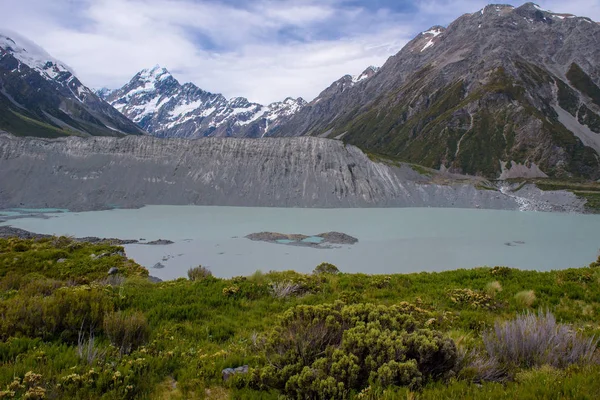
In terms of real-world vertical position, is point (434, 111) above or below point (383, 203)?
above

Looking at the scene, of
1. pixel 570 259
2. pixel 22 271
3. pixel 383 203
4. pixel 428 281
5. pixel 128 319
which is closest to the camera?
pixel 128 319

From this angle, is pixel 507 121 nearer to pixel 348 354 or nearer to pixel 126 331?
pixel 348 354

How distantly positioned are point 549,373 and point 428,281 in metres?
7.52

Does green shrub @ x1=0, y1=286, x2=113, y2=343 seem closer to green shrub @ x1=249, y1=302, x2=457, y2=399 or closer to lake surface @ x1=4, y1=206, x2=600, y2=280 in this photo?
green shrub @ x1=249, y1=302, x2=457, y2=399

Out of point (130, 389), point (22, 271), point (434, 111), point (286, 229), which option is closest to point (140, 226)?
point (286, 229)

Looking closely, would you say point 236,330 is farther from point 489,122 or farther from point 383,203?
point 489,122

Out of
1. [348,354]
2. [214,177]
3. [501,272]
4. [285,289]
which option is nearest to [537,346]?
[348,354]

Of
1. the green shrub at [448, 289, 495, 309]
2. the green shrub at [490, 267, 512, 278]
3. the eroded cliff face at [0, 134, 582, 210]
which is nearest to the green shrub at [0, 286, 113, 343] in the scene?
the green shrub at [448, 289, 495, 309]

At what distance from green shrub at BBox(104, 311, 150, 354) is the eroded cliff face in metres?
59.4

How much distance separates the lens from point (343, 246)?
105 ft

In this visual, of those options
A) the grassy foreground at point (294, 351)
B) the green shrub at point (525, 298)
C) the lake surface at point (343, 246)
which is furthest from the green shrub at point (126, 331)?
the lake surface at point (343, 246)

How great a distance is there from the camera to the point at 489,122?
15862 cm

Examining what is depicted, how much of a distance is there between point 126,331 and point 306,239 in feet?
95.7

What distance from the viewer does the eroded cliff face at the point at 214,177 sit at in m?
63.0
